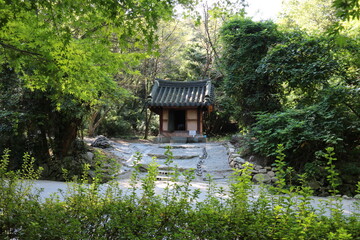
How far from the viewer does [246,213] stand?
7.98 ft

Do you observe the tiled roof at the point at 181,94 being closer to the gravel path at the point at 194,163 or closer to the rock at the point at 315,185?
the gravel path at the point at 194,163

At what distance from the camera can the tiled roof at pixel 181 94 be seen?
47.8 feet

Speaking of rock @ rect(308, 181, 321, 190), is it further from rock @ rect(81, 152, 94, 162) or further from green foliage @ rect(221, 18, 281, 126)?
rock @ rect(81, 152, 94, 162)

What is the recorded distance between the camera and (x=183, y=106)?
14.9 meters

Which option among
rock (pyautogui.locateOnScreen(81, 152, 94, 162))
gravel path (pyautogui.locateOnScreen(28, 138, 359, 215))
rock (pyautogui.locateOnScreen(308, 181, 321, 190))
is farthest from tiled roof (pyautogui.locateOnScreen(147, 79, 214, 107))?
rock (pyautogui.locateOnScreen(308, 181, 321, 190))

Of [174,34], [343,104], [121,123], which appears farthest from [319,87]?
[121,123]

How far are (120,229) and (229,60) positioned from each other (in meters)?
9.51

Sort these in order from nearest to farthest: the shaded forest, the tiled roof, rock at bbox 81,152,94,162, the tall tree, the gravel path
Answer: the tall tree, the shaded forest, the gravel path, rock at bbox 81,152,94,162, the tiled roof

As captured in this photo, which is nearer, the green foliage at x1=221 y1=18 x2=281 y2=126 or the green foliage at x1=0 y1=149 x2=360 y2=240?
the green foliage at x1=0 y1=149 x2=360 y2=240

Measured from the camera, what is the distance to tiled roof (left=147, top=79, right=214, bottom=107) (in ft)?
47.8


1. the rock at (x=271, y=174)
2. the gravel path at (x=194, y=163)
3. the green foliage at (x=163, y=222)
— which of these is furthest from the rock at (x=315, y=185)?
the green foliage at (x=163, y=222)

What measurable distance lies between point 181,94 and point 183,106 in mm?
1124

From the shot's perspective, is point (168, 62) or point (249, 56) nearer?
point (249, 56)

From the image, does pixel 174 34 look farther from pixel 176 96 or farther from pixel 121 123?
pixel 121 123
